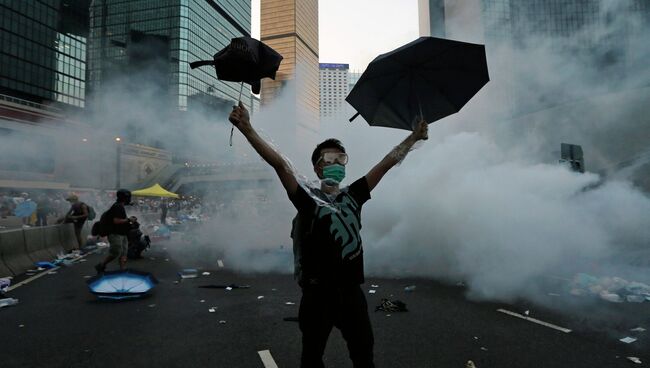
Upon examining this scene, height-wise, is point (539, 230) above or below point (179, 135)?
below

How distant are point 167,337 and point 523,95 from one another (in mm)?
18503

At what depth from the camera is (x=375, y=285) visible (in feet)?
18.9

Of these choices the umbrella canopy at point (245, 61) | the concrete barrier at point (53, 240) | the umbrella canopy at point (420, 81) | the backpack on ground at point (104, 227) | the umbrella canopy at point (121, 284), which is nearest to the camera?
the umbrella canopy at point (245, 61)

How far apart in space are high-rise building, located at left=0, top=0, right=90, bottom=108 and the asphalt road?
5253 cm

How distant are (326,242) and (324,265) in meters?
0.11

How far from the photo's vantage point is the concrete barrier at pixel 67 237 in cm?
984

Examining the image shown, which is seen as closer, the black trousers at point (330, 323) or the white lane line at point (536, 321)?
the black trousers at point (330, 323)

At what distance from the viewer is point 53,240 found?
9219mm

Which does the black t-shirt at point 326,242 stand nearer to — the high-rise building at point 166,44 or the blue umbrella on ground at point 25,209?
the high-rise building at point 166,44

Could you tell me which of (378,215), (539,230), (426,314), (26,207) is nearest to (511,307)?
(426,314)

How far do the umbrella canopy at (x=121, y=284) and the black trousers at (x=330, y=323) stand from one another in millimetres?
4370

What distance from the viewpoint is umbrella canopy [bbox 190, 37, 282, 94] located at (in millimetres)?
1900

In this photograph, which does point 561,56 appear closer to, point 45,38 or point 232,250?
point 232,250

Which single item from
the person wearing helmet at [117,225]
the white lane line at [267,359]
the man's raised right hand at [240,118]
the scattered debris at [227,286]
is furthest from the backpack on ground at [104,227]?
the man's raised right hand at [240,118]
